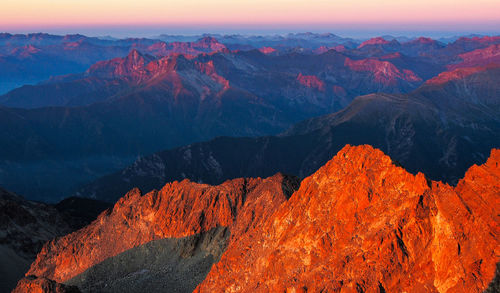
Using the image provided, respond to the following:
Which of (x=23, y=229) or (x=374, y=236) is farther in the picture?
(x=23, y=229)

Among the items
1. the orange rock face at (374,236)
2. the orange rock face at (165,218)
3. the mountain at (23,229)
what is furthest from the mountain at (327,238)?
the mountain at (23,229)

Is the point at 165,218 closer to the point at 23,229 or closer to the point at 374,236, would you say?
the point at 374,236

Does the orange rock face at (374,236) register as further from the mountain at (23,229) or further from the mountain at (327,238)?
the mountain at (23,229)

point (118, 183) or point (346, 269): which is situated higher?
point (346, 269)

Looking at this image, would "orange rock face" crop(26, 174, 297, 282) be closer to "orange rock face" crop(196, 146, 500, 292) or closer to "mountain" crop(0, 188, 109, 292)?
"mountain" crop(0, 188, 109, 292)

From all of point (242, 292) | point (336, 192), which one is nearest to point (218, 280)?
point (242, 292)

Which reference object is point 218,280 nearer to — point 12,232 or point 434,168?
point 12,232

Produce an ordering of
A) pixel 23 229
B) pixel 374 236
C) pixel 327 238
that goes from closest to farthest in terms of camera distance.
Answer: pixel 374 236, pixel 327 238, pixel 23 229

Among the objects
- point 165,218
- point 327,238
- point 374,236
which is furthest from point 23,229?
point 374,236
